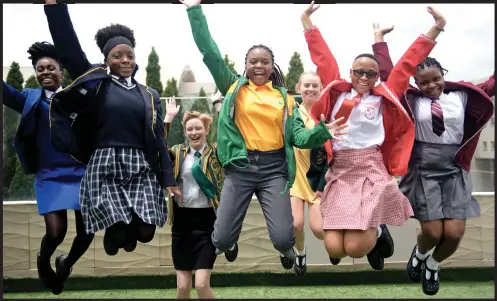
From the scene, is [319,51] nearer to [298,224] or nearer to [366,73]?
[366,73]

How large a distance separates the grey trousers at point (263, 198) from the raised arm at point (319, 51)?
740 mm

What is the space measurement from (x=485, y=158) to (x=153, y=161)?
5.15 meters

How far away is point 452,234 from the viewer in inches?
191

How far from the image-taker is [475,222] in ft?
26.5

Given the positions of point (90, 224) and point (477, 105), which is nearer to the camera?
point (90, 224)

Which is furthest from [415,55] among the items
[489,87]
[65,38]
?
[65,38]

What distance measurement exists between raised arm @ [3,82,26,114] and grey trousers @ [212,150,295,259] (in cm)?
182

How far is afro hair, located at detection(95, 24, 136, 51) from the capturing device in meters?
4.56

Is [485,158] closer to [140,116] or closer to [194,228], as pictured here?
[194,228]

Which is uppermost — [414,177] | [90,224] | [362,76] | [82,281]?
[362,76]

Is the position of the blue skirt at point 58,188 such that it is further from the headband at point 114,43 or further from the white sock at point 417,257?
the white sock at point 417,257

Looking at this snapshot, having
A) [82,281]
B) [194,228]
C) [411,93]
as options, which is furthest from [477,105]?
[82,281]

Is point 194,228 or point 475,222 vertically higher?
point 194,228

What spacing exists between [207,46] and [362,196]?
1.62 meters
